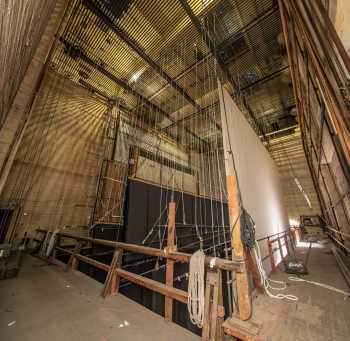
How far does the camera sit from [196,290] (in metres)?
1.53

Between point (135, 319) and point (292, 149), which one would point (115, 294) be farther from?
point (292, 149)

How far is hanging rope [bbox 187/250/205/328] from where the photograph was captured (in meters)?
1.45

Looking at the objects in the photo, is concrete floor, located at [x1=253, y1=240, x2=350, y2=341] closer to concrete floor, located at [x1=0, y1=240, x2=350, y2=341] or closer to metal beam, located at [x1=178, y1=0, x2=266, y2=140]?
concrete floor, located at [x1=0, y1=240, x2=350, y2=341]

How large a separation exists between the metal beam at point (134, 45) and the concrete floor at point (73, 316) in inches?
174

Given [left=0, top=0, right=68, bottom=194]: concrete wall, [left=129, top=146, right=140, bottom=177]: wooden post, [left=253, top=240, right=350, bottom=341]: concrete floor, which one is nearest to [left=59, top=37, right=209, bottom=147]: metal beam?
[left=0, top=0, right=68, bottom=194]: concrete wall

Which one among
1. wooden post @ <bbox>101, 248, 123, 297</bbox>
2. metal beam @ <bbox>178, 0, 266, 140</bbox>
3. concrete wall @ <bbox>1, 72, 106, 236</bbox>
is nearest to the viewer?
wooden post @ <bbox>101, 248, 123, 297</bbox>

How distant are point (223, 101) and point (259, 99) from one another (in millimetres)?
4577

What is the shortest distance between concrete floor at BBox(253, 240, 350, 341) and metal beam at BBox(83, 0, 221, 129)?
400 cm

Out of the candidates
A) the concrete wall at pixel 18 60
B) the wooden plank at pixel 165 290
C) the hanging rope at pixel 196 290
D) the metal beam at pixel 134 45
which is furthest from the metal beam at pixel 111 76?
the hanging rope at pixel 196 290

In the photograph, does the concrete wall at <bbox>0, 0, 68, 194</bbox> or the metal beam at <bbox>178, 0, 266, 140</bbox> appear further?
the metal beam at <bbox>178, 0, 266, 140</bbox>

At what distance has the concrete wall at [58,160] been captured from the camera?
5091 mm

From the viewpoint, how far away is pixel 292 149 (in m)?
9.80

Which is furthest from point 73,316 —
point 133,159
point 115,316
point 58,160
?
point 58,160

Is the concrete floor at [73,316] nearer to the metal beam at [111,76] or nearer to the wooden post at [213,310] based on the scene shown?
the wooden post at [213,310]
